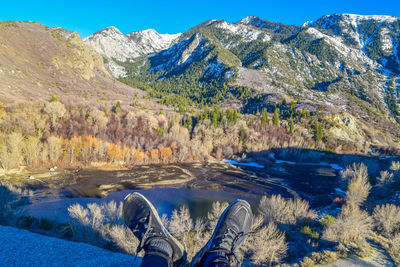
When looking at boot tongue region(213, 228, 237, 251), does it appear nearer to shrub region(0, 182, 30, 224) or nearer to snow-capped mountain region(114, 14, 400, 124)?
shrub region(0, 182, 30, 224)

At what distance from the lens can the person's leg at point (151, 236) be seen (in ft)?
13.8

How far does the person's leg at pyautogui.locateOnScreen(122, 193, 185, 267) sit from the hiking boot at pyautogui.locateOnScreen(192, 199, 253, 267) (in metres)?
0.55

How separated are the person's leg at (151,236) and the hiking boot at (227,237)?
55 cm

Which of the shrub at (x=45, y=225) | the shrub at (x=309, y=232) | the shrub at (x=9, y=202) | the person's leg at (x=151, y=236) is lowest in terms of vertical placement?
the shrub at (x=45, y=225)

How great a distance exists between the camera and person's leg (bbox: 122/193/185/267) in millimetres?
4201

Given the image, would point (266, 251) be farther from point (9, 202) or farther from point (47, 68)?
point (47, 68)

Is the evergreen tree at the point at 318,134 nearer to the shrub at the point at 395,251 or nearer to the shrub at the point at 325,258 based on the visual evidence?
the shrub at the point at 395,251

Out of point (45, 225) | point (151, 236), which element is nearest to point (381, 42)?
point (151, 236)

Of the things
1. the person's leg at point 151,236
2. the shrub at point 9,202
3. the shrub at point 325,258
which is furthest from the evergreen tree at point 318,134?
the shrub at point 9,202

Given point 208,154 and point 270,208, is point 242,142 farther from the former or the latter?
point 270,208

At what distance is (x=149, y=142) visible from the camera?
50.0 meters

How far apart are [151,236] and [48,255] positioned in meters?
7.04

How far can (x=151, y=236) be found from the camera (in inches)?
200

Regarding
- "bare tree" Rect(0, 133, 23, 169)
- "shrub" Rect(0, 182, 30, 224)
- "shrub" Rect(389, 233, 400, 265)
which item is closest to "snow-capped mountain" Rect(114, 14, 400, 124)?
"bare tree" Rect(0, 133, 23, 169)
